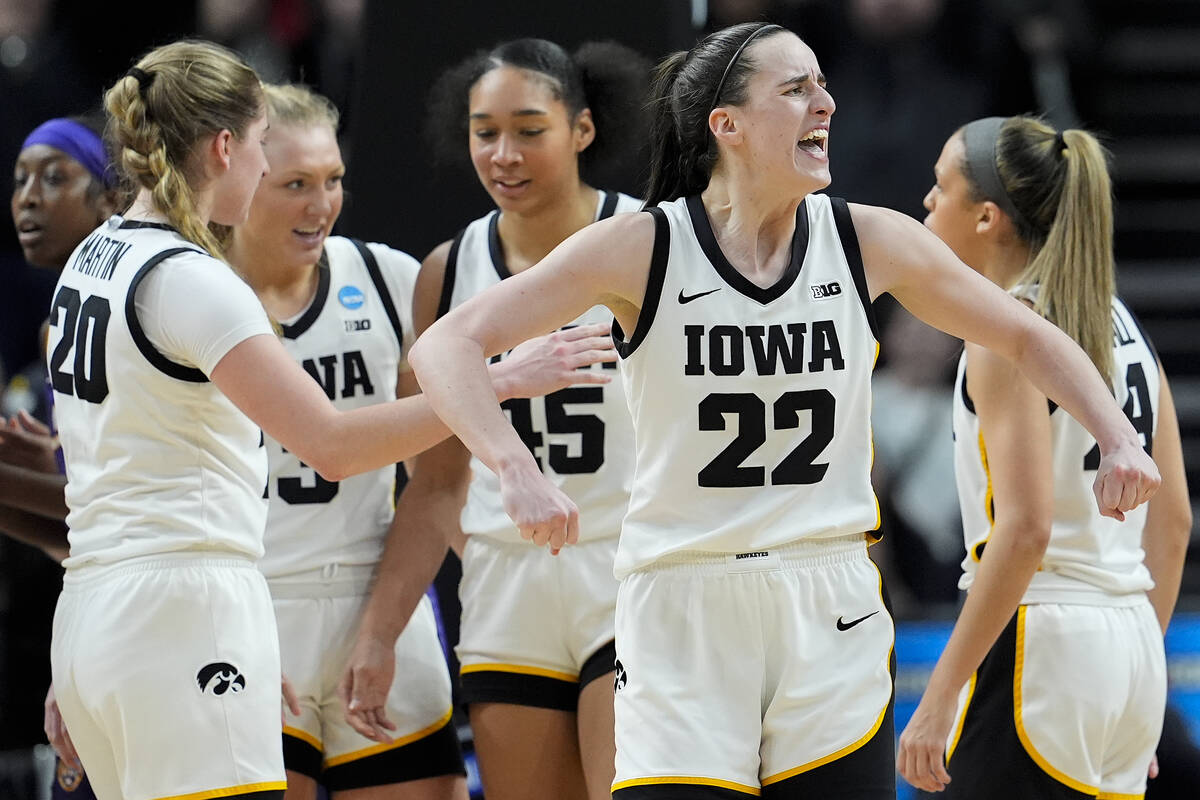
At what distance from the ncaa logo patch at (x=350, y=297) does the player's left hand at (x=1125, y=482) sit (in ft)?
6.07

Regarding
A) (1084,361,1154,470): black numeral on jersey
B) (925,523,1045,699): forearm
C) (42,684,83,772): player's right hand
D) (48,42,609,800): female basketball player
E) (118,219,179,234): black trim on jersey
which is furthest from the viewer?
(1084,361,1154,470): black numeral on jersey

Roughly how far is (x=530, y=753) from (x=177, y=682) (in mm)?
993

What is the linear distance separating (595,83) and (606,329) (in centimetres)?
120

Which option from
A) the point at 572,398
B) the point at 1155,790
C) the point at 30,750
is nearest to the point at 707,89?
the point at 572,398

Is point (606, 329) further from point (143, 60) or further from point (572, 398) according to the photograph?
point (143, 60)

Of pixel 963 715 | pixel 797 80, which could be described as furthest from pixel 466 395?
pixel 963 715

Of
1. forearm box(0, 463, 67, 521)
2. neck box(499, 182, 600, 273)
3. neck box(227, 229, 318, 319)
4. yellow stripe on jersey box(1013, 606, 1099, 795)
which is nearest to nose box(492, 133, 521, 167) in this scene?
neck box(499, 182, 600, 273)

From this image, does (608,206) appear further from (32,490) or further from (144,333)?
(32,490)

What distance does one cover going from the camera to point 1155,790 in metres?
5.32

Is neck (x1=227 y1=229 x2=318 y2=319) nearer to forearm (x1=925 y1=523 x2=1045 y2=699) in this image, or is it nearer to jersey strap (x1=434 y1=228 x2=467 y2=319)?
jersey strap (x1=434 y1=228 x2=467 y2=319)

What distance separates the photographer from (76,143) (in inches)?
162

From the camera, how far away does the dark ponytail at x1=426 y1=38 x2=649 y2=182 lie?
3.78 metres

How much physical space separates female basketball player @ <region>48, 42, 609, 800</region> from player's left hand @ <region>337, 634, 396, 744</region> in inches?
20.9

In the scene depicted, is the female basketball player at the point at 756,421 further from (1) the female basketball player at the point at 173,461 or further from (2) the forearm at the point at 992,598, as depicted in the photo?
(2) the forearm at the point at 992,598
